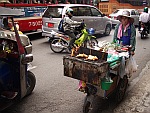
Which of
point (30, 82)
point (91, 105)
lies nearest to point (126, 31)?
point (91, 105)

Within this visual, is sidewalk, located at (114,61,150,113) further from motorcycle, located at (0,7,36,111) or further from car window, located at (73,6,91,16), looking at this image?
car window, located at (73,6,91,16)

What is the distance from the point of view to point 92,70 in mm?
3152

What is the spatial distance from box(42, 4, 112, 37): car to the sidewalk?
5.19m

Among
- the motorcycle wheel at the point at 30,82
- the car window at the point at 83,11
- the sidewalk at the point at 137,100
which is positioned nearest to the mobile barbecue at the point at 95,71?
the sidewalk at the point at 137,100

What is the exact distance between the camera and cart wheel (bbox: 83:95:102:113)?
3.53m

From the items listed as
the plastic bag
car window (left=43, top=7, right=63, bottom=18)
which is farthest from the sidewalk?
car window (left=43, top=7, right=63, bottom=18)

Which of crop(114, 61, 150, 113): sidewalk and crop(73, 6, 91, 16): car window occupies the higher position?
crop(73, 6, 91, 16): car window

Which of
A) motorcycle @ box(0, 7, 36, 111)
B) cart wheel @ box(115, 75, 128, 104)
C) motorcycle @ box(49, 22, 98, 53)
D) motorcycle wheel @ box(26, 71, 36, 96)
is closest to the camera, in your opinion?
motorcycle @ box(0, 7, 36, 111)

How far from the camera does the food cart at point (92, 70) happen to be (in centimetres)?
315

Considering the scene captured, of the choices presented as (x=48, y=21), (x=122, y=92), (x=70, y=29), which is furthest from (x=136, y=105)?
(x=48, y=21)

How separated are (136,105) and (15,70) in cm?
224

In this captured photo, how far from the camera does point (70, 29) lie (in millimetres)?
8055

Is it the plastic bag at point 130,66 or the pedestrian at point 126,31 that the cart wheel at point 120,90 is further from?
the pedestrian at point 126,31

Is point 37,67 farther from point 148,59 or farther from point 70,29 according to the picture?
point 148,59
